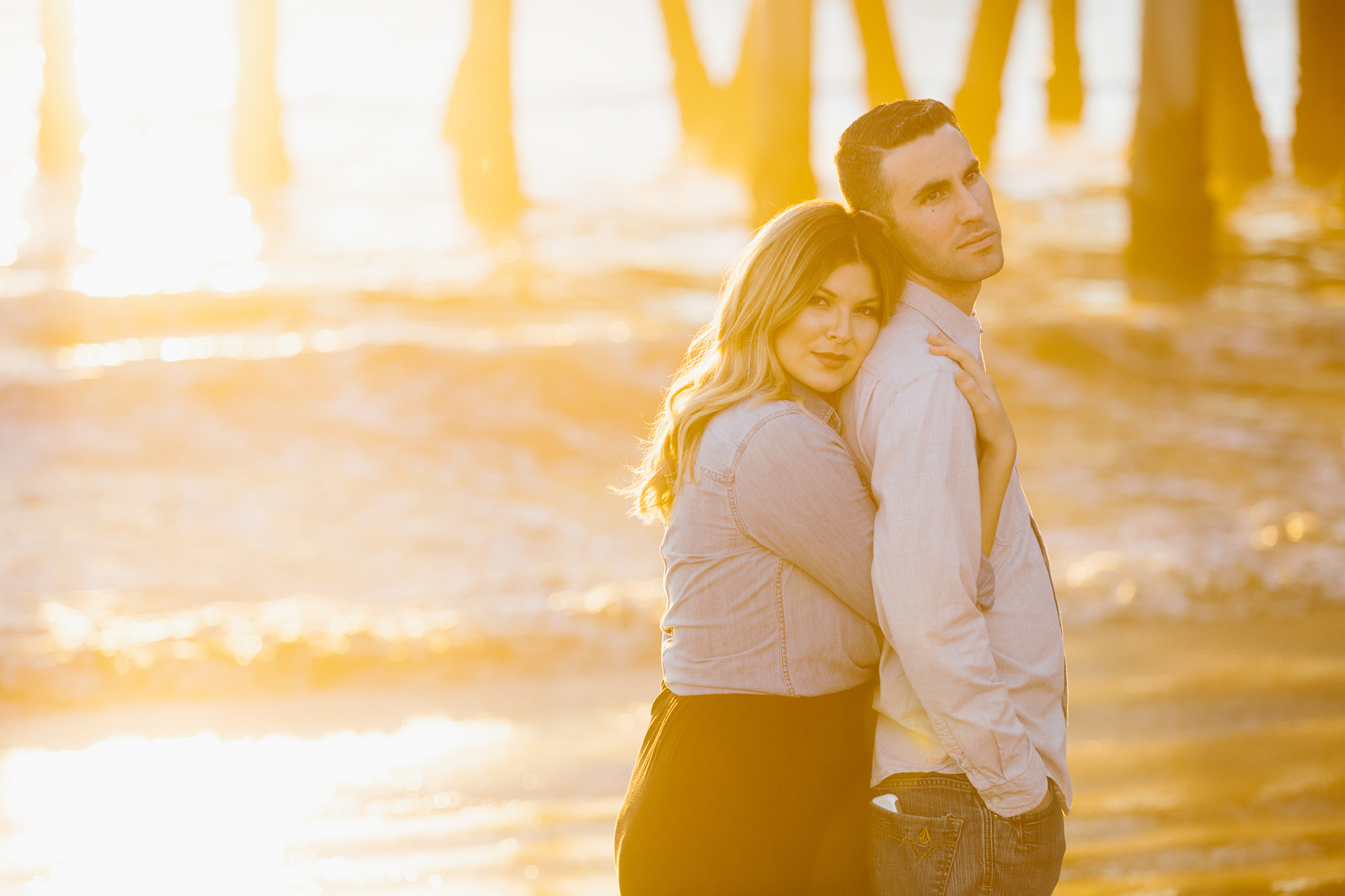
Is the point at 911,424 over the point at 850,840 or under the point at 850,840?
over

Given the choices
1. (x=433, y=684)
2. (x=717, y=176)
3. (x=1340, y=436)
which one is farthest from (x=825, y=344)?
(x=717, y=176)

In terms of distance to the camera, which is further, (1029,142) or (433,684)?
(1029,142)

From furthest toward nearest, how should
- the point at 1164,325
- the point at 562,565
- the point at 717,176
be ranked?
the point at 717,176, the point at 1164,325, the point at 562,565

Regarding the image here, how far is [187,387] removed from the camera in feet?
24.8

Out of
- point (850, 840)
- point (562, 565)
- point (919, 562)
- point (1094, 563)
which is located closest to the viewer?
point (919, 562)

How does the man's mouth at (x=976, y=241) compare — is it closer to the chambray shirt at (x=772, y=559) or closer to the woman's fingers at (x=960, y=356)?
the woman's fingers at (x=960, y=356)

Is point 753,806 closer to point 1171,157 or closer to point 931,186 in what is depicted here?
point 931,186

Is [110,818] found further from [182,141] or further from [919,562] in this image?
[182,141]

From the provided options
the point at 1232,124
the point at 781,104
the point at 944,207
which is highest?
the point at 944,207

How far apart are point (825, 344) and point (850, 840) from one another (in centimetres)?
69

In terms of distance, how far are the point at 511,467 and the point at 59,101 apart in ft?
39.4

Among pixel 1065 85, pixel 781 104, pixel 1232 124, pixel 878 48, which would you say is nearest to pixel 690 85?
pixel 878 48

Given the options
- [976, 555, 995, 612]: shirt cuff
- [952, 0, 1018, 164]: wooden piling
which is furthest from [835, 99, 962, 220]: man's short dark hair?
[952, 0, 1018, 164]: wooden piling

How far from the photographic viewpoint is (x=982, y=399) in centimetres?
166
